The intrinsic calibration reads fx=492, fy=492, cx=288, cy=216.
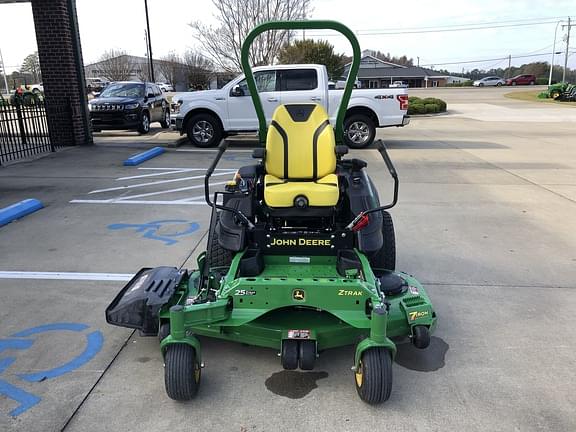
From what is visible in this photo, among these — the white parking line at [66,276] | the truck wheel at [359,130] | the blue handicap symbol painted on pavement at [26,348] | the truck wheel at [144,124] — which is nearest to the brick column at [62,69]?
the truck wheel at [144,124]

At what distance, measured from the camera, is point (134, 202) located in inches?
277

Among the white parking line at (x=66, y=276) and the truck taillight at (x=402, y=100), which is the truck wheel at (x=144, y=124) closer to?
the truck taillight at (x=402, y=100)

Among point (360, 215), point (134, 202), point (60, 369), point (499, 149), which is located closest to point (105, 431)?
point (60, 369)

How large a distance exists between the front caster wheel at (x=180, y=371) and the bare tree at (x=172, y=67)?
50.1 meters

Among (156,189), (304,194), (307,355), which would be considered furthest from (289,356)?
(156,189)

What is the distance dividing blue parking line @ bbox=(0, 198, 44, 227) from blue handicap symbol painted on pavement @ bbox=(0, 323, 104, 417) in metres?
3.07

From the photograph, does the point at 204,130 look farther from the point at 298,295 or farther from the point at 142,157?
the point at 298,295

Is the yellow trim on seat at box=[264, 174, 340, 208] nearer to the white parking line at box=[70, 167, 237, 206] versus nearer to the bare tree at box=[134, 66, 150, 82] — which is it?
the white parking line at box=[70, 167, 237, 206]

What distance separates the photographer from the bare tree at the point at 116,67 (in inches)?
2027

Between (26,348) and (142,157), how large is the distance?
7645mm

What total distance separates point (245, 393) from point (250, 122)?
9829 millimetres

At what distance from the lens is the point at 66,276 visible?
4441mm

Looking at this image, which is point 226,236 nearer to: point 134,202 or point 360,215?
point 360,215

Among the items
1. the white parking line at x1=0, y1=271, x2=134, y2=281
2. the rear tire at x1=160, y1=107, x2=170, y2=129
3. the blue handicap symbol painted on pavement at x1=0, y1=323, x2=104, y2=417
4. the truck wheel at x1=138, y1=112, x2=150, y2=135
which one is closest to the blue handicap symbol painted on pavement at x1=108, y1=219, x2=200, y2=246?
the white parking line at x1=0, y1=271, x2=134, y2=281
